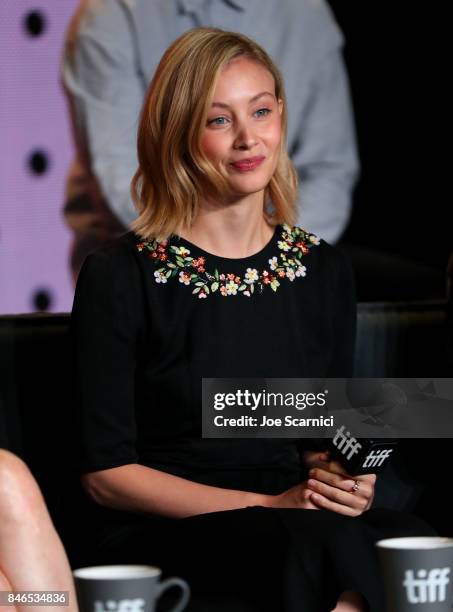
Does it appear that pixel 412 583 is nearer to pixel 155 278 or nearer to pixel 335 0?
pixel 155 278

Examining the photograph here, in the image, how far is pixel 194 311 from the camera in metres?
1.77

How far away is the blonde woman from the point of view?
168cm

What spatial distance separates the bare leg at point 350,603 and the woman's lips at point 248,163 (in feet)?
2.22

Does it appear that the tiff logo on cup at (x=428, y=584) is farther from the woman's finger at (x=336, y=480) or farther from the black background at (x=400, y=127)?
the black background at (x=400, y=127)

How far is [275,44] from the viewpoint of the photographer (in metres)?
3.15

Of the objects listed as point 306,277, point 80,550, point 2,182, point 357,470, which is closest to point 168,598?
point 357,470

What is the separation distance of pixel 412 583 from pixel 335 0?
2.44 metres

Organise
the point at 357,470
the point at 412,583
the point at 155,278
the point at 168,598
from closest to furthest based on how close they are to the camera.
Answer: the point at 412,583 → the point at 168,598 → the point at 357,470 → the point at 155,278

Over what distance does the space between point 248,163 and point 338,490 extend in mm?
514

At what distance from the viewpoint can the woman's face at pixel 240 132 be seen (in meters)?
1.73

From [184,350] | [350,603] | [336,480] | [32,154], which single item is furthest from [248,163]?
[32,154]

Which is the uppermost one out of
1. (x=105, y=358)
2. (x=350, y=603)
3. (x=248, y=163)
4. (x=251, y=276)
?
(x=248, y=163)

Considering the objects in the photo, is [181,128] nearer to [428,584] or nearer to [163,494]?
[163,494]

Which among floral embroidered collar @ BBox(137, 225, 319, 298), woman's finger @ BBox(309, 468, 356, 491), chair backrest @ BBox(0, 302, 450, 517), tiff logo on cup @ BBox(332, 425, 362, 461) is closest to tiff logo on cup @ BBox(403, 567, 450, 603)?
tiff logo on cup @ BBox(332, 425, 362, 461)
